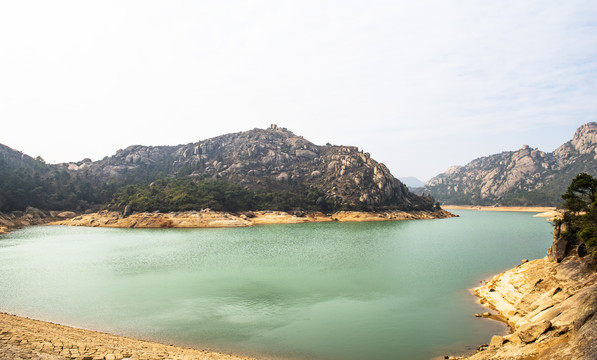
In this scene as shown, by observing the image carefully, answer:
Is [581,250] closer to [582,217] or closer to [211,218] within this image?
[582,217]

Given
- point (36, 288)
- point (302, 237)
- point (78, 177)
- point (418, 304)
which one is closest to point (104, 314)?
point (36, 288)

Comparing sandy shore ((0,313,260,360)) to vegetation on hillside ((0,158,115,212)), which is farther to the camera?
vegetation on hillside ((0,158,115,212))

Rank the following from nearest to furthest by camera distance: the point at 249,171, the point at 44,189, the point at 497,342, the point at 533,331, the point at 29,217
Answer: the point at 533,331, the point at 497,342, the point at 29,217, the point at 44,189, the point at 249,171

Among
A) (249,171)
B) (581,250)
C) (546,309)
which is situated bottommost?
(546,309)

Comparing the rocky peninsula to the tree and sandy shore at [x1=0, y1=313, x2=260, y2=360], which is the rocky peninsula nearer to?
the tree

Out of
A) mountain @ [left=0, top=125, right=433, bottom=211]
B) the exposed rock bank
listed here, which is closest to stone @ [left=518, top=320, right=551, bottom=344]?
mountain @ [left=0, top=125, right=433, bottom=211]

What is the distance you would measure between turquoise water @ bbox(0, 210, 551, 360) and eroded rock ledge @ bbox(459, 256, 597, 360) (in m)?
2.12

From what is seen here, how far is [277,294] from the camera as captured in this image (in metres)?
28.4

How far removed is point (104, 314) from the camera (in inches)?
979

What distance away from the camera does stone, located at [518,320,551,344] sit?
48.2 ft

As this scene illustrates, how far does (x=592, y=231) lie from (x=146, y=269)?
4139 centimetres

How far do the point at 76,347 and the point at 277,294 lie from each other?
612 inches

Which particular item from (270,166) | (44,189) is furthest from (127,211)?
(270,166)

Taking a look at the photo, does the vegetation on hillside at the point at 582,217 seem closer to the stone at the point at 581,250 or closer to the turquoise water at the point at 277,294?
the stone at the point at 581,250
